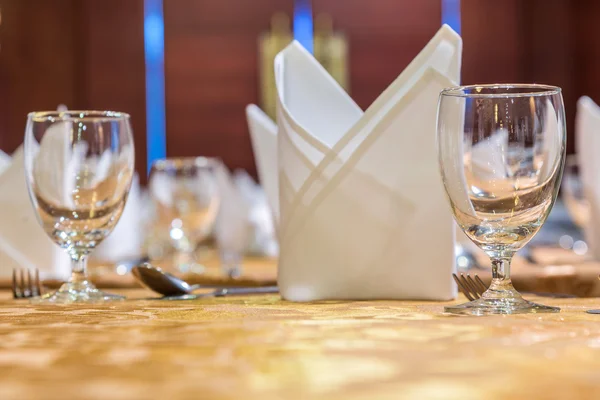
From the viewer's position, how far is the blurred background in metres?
7.89

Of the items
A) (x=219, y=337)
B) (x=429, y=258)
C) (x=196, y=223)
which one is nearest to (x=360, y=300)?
(x=429, y=258)

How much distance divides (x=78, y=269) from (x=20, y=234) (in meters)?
0.42

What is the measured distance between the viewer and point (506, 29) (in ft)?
26.2

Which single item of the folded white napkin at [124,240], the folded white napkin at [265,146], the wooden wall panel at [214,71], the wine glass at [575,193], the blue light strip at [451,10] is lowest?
the folded white napkin at [124,240]

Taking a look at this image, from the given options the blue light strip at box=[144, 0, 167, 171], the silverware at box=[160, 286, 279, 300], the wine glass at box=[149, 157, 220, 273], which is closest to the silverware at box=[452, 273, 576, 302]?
the silverware at box=[160, 286, 279, 300]

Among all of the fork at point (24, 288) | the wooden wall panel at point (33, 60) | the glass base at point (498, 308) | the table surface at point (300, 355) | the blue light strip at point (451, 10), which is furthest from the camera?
the blue light strip at point (451, 10)

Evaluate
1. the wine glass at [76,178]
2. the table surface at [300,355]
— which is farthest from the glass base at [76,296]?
the table surface at [300,355]

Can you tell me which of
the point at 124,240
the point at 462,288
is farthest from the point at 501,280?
the point at 124,240

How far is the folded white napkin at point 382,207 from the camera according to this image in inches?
36.1

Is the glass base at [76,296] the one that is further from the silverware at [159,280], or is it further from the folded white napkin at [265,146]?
the folded white napkin at [265,146]

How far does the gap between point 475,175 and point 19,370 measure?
44cm

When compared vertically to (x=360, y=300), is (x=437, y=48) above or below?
above

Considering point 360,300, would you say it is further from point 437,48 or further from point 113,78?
point 113,78

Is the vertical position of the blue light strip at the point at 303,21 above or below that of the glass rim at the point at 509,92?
above
